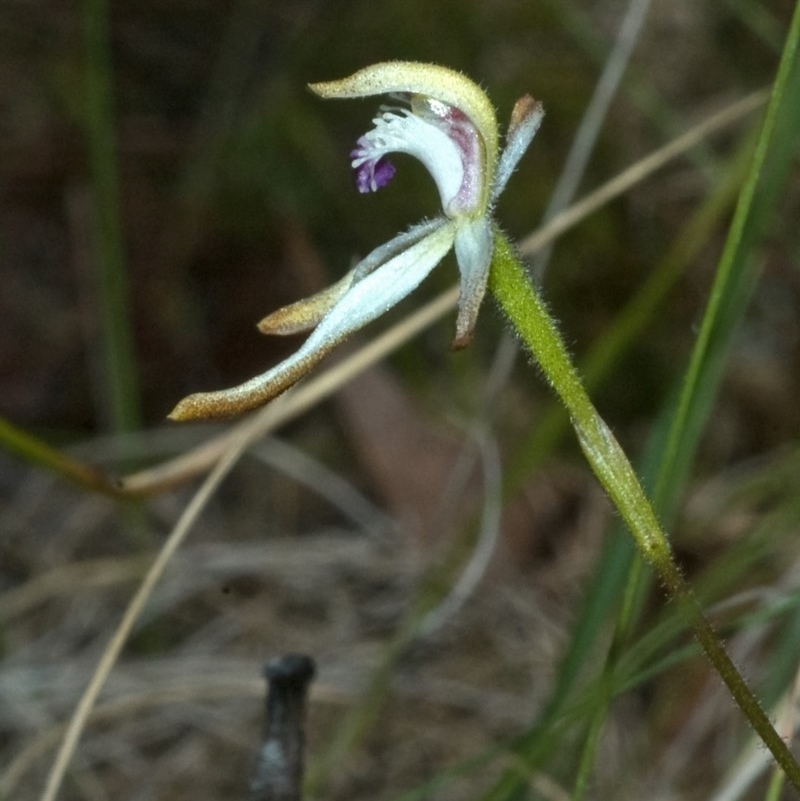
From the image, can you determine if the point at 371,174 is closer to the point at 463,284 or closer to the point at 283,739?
the point at 463,284

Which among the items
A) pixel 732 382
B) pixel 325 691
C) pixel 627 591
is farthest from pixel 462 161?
pixel 732 382

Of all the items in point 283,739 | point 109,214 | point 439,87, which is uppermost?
point 109,214

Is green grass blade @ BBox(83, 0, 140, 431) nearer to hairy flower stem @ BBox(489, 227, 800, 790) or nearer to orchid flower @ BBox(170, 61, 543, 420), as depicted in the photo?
orchid flower @ BBox(170, 61, 543, 420)

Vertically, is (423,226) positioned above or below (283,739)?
above

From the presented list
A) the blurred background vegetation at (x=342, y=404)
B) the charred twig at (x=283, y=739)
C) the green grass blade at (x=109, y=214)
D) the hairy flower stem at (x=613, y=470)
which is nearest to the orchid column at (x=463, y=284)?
the hairy flower stem at (x=613, y=470)

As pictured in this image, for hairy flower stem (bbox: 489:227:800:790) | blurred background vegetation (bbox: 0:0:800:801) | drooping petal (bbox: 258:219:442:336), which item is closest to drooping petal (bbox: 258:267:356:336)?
drooping petal (bbox: 258:219:442:336)

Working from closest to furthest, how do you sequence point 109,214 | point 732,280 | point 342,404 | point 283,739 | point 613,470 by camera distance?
1. point 613,470
2. point 283,739
3. point 732,280
4. point 109,214
5. point 342,404

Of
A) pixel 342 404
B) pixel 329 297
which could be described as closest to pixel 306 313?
pixel 329 297

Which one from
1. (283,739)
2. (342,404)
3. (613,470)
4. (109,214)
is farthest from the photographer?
(342,404)
